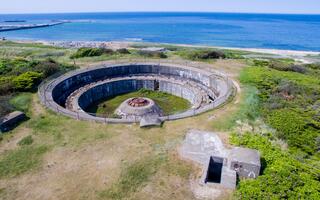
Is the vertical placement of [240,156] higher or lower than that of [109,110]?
higher

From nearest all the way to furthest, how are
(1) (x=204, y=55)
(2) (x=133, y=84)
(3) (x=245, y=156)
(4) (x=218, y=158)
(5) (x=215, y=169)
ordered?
(3) (x=245, y=156) → (4) (x=218, y=158) → (5) (x=215, y=169) → (2) (x=133, y=84) → (1) (x=204, y=55)

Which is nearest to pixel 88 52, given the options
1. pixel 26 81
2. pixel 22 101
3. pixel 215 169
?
pixel 26 81

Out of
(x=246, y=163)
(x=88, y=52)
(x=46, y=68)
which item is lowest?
(x=246, y=163)

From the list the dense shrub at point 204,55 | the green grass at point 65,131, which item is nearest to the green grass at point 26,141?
the green grass at point 65,131

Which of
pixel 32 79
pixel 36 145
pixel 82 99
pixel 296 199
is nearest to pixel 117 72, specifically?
pixel 82 99

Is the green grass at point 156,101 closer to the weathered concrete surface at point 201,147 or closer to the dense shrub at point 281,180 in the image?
the weathered concrete surface at point 201,147

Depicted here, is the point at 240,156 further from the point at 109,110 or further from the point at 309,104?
the point at 109,110

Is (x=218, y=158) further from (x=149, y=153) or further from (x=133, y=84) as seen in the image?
(x=133, y=84)

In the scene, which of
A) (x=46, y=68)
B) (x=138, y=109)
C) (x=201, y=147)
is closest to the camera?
(x=201, y=147)

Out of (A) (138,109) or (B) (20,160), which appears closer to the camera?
(B) (20,160)
